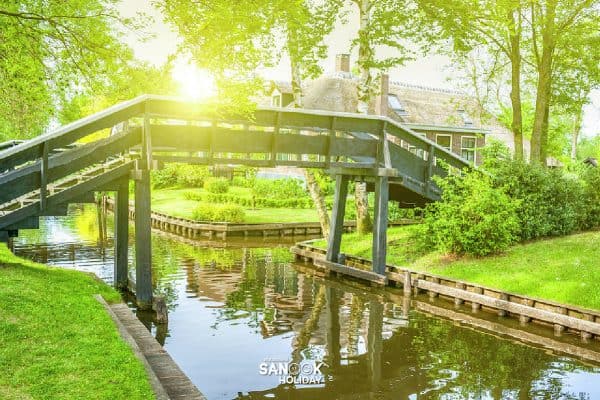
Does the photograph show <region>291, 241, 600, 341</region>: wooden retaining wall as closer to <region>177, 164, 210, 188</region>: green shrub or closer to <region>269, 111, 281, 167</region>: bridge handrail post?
<region>269, 111, 281, 167</region>: bridge handrail post

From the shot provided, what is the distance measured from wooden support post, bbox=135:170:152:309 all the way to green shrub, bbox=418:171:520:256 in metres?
9.16

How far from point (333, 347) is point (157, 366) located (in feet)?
14.6

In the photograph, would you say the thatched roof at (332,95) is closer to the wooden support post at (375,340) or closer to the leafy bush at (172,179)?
the leafy bush at (172,179)

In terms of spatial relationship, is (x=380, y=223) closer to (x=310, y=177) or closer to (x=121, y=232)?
(x=310, y=177)

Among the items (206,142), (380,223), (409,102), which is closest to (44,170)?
(206,142)

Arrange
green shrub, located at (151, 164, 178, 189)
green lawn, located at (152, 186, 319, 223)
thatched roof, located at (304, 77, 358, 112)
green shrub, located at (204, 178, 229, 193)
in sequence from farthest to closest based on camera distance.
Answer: green shrub, located at (151, 164, 178, 189)
green shrub, located at (204, 178, 229, 193)
thatched roof, located at (304, 77, 358, 112)
green lawn, located at (152, 186, 319, 223)

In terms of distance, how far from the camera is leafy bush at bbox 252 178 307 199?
39219 mm

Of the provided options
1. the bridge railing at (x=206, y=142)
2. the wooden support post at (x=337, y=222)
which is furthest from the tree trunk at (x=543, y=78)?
the wooden support post at (x=337, y=222)

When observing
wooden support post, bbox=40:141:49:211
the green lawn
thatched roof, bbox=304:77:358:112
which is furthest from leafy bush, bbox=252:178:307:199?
wooden support post, bbox=40:141:49:211

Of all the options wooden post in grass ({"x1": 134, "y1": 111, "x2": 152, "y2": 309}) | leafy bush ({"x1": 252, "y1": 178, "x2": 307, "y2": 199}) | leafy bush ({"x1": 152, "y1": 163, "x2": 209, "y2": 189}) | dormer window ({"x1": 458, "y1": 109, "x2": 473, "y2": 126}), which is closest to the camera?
wooden post in grass ({"x1": 134, "y1": 111, "x2": 152, "y2": 309})

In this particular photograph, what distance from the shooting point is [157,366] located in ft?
28.9

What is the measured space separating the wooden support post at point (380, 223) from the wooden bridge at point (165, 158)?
0.03m

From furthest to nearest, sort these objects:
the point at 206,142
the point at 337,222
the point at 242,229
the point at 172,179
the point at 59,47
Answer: the point at 172,179 → the point at 242,229 → the point at 337,222 → the point at 206,142 → the point at 59,47

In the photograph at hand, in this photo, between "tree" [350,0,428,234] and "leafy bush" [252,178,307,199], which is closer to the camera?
"tree" [350,0,428,234]
